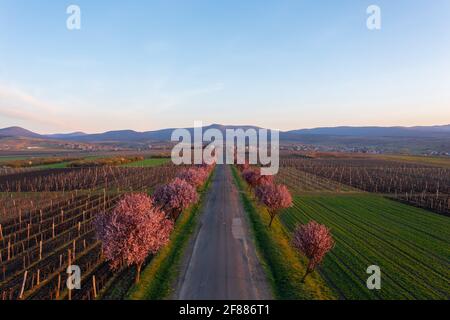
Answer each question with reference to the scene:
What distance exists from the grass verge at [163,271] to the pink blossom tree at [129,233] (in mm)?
1319

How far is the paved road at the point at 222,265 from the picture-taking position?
25.5 meters

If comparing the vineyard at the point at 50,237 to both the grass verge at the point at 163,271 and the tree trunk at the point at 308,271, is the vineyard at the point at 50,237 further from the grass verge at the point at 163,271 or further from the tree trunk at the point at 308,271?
the tree trunk at the point at 308,271

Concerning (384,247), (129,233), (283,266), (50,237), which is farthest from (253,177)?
(129,233)

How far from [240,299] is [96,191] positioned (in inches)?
2500

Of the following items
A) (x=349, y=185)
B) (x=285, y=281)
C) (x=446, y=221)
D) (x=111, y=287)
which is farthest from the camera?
(x=349, y=185)

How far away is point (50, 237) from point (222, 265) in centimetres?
2432

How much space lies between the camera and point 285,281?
27906 mm

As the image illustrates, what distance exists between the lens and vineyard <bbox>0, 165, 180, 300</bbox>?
2627 centimetres

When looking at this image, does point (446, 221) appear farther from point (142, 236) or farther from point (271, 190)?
point (142, 236)

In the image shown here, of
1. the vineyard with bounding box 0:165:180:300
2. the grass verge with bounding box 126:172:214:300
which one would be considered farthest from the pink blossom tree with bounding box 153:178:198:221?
the vineyard with bounding box 0:165:180:300

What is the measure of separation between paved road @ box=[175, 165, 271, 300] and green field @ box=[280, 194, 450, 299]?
729 centimetres

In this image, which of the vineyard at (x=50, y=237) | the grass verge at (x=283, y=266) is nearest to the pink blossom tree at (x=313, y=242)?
the grass verge at (x=283, y=266)

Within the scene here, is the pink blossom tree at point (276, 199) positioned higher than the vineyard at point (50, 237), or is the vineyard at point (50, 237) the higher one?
the pink blossom tree at point (276, 199)
